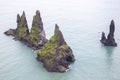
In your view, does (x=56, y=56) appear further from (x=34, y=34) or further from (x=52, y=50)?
(x=34, y=34)

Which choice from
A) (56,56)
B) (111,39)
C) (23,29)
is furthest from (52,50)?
(111,39)

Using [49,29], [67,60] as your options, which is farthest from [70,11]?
[67,60]

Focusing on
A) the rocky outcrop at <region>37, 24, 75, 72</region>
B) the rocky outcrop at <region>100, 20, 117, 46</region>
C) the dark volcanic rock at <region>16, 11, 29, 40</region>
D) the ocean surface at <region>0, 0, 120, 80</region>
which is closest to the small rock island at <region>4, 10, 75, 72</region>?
the rocky outcrop at <region>37, 24, 75, 72</region>

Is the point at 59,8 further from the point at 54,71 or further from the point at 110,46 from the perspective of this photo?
the point at 54,71

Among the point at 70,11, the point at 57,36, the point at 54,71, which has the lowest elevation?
the point at 54,71

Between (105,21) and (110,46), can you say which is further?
(105,21)

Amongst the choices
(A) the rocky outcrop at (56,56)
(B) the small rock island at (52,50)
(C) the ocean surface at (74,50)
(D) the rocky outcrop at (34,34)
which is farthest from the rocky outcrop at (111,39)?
(D) the rocky outcrop at (34,34)
